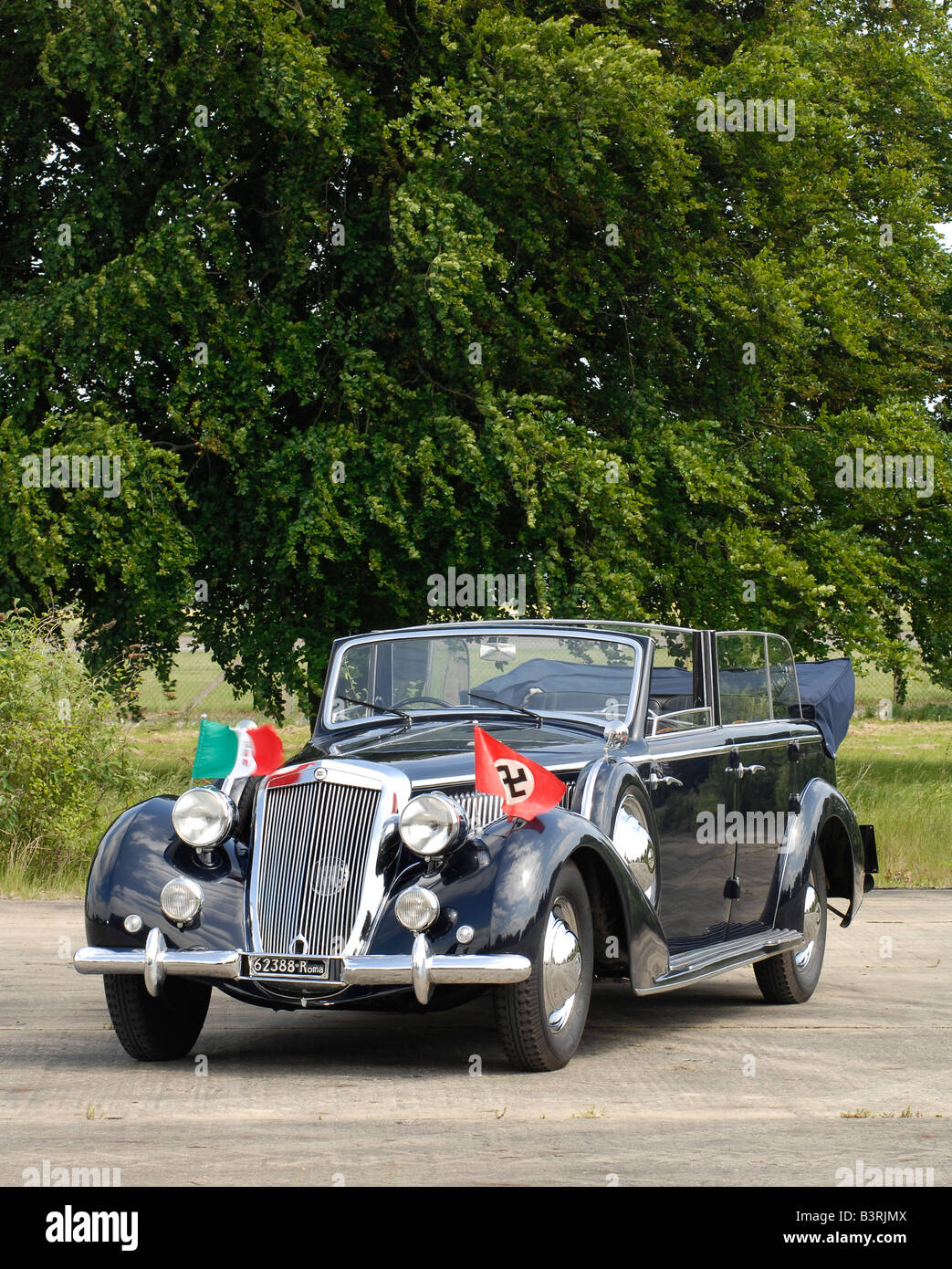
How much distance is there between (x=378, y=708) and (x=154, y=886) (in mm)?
1927

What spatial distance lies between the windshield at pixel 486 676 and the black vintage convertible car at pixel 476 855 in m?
0.01

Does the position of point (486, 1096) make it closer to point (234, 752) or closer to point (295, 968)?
point (295, 968)

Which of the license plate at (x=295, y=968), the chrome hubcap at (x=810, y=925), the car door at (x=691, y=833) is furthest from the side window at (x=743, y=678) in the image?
the license plate at (x=295, y=968)

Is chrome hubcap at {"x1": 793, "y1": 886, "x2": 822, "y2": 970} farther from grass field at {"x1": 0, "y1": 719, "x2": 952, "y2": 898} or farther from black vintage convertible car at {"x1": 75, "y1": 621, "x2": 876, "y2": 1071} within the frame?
grass field at {"x1": 0, "y1": 719, "x2": 952, "y2": 898}

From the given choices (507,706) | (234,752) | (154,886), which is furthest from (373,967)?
(507,706)

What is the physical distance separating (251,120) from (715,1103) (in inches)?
583

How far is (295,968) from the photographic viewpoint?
6.43 meters

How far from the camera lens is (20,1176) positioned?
15.9 ft

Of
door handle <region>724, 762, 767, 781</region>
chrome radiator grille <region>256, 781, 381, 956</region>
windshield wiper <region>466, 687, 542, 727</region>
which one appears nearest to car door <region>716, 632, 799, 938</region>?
door handle <region>724, 762, 767, 781</region>

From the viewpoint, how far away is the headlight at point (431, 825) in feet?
21.2

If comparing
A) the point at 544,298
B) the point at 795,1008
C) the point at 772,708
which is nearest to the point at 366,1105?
the point at 795,1008

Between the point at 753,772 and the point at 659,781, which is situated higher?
the point at 659,781

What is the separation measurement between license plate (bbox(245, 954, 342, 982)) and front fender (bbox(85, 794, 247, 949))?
0.14 metres

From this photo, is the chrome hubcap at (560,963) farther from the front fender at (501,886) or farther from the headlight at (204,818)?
the headlight at (204,818)
